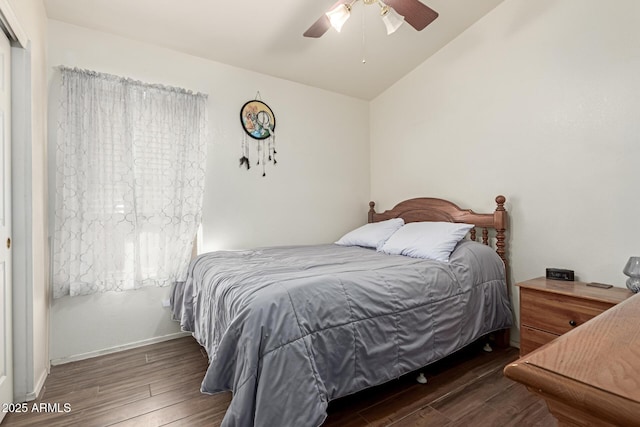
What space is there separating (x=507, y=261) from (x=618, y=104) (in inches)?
50.8

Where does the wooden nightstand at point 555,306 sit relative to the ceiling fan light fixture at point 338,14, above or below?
below

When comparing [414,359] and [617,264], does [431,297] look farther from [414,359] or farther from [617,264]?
[617,264]

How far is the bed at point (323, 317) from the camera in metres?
1.28

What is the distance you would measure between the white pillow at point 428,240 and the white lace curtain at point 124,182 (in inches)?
69.4

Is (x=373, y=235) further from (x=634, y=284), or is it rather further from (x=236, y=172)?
(x=634, y=284)

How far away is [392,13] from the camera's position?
2.01 meters

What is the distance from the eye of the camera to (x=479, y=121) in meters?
2.74

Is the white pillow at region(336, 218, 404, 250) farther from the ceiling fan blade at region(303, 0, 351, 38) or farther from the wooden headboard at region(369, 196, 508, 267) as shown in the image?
the ceiling fan blade at region(303, 0, 351, 38)

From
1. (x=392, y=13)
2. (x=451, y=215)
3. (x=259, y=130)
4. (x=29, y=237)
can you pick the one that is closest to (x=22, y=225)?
(x=29, y=237)

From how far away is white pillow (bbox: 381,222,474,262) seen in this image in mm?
2305

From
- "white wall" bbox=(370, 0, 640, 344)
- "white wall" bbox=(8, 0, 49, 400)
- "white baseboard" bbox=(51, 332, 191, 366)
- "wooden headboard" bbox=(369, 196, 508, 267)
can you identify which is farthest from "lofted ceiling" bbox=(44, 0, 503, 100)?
"white baseboard" bbox=(51, 332, 191, 366)

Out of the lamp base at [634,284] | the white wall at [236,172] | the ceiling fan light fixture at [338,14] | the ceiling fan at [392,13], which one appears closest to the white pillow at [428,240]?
the lamp base at [634,284]

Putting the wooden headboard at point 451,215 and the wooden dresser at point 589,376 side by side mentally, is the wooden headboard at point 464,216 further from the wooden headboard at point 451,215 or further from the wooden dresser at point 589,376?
the wooden dresser at point 589,376

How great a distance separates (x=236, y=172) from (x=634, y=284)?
303cm
